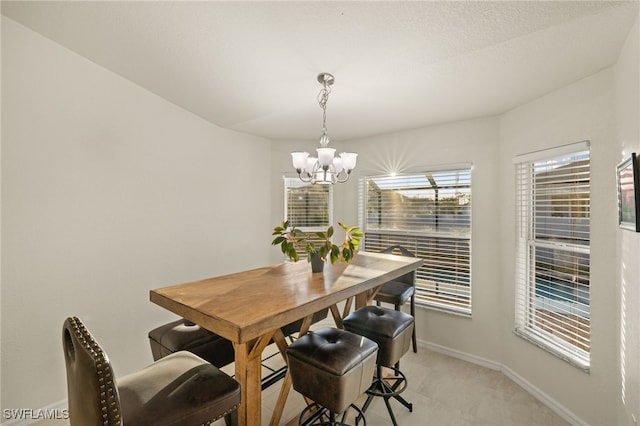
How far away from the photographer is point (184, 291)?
1806mm

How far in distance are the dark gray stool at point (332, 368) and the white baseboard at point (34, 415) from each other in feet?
6.10

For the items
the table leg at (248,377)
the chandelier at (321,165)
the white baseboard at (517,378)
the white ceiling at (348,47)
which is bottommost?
the white baseboard at (517,378)

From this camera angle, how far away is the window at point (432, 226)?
3250 millimetres

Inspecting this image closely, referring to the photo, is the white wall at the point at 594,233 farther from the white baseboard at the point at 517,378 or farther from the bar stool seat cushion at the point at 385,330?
the bar stool seat cushion at the point at 385,330

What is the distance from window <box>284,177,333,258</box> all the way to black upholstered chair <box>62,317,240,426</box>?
263cm

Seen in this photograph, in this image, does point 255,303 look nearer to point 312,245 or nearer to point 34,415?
point 312,245

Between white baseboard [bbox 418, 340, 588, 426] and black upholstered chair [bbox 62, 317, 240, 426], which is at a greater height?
black upholstered chair [bbox 62, 317, 240, 426]


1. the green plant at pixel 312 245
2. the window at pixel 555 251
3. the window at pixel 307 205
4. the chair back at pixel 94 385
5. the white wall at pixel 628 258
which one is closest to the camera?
the chair back at pixel 94 385

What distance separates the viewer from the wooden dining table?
4.60ft

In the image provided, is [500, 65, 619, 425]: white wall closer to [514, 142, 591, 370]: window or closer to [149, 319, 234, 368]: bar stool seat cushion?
[514, 142, 591, 370]: window

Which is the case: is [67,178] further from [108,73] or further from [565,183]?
[565,183]

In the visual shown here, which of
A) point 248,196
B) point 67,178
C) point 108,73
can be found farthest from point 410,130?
point 67,178

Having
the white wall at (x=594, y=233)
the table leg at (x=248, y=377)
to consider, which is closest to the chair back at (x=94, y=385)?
the table leg at (x=248, y=377)

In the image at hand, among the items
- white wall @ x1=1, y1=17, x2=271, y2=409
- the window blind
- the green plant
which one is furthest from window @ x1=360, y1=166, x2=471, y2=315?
white wall @ x1=1, y1=17, x2=271, y2=409
